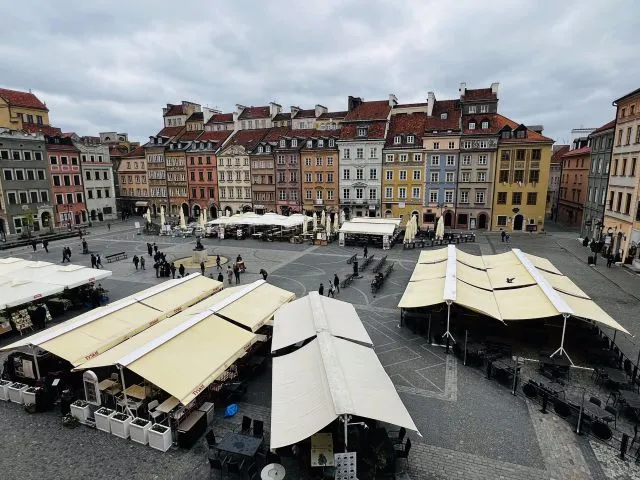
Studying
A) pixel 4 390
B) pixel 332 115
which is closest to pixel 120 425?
pixel 4 390

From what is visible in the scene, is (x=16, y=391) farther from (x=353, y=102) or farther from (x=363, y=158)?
(x=353, y=102)

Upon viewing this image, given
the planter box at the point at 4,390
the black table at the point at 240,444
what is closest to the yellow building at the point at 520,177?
the black table at the point at 240,444

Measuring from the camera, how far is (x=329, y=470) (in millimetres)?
9617

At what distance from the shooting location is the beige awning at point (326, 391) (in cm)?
936

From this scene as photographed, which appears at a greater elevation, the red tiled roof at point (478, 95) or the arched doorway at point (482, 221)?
the red tiled roof at point (478, 95)

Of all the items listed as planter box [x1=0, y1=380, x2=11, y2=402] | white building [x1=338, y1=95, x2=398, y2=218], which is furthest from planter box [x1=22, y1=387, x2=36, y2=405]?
white building [x1=338, y1=95, x2=398, y2=218]

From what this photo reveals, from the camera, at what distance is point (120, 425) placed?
11.7m

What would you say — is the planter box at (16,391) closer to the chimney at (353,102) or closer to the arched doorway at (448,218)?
the arched doorway at (448,218)

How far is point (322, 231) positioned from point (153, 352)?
32.0 m

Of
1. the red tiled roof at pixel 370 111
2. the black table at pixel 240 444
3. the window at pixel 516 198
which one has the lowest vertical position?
the black table at pixel 240 444

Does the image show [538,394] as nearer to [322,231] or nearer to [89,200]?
[322,231]

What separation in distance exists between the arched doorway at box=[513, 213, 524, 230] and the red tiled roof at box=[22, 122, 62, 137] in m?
64.3

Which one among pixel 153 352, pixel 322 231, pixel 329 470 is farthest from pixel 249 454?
pixel 322 231

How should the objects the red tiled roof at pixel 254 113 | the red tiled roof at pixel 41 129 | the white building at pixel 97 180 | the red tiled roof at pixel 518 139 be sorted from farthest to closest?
1. the red tiled roof at pixel 254 113
2. the white building at pixel 97 180
3. the red tiled roof at pixel 41 129
4. the red tiled roof at pixel 518 139
